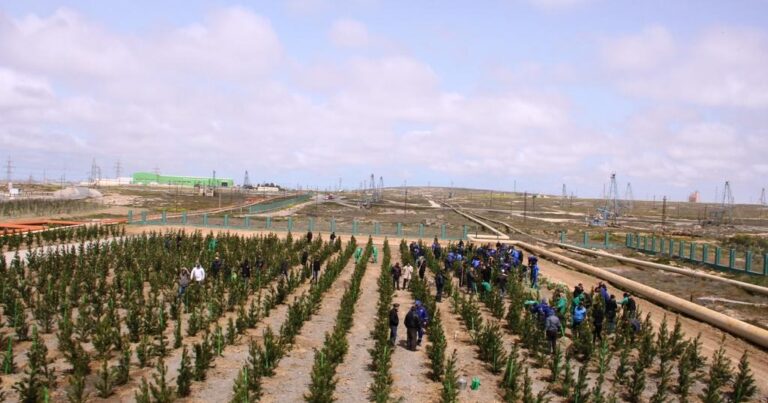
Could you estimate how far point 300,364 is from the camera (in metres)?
14.4

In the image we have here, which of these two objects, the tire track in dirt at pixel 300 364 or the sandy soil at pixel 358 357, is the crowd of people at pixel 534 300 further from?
the tire track in dirt at pixel 300 364

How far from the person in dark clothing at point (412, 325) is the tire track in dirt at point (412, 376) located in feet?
0.84

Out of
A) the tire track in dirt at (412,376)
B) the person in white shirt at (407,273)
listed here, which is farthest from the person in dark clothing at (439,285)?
the tire track in dirt at (412,376)

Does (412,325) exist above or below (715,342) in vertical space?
above

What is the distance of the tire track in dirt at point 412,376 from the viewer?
498 inches

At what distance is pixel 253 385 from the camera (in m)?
11.9

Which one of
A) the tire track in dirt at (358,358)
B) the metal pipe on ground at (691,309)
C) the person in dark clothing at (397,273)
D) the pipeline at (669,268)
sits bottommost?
the tire track in dirt at (358,358)

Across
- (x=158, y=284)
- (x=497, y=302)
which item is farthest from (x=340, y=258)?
(x=497, y=302)

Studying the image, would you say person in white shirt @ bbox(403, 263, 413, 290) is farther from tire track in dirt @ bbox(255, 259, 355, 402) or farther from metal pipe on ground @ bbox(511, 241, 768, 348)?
metal pipe on ground @ bbox(511, 241, 768, 348)

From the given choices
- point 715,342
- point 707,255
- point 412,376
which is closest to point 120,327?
point 412,376

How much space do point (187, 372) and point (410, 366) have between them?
564cm

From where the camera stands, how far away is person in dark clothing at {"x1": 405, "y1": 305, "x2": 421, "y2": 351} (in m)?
15.5

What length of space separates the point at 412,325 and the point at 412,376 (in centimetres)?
191

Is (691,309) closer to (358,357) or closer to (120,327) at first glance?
(358,357)
